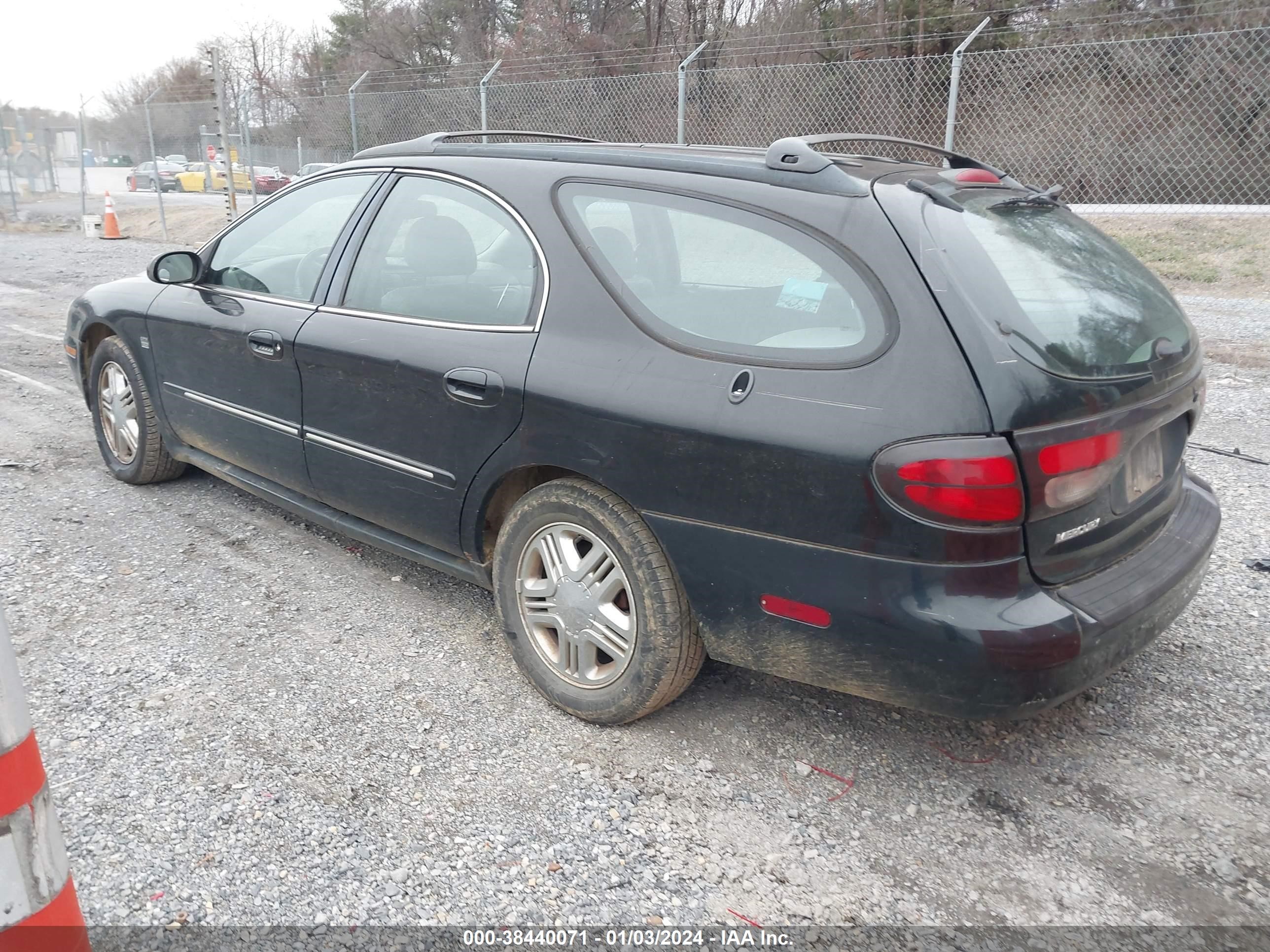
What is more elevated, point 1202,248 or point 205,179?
point 205,179

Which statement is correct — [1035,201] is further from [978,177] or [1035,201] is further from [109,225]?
[109,225]

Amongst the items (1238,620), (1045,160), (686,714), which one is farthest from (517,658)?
(1045,160)

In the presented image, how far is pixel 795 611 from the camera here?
2459mm

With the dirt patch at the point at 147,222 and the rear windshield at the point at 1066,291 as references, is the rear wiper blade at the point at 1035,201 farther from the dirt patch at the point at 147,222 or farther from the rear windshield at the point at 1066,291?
the dirt patch at the point at 147,222

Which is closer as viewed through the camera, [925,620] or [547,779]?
[925,620]

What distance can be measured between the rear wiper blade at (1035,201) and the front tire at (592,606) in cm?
142

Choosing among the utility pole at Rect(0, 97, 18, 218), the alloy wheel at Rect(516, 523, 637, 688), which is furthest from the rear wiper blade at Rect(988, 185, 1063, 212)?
the utility pole at Rect(0, 97, 18, 218)

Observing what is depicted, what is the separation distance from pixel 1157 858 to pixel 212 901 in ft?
7.50

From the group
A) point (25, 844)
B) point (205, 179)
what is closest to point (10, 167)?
point (205, 179)

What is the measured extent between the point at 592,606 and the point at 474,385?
2.59 ft

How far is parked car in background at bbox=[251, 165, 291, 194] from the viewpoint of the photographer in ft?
65.0

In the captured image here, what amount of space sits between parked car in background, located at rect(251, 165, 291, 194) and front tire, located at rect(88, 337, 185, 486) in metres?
15.6

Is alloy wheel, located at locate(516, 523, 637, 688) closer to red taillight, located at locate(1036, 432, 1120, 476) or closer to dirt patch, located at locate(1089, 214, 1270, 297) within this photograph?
red taillight, located at locate(1036, 432, 1120, 476)

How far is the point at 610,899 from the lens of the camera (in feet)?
7.48
